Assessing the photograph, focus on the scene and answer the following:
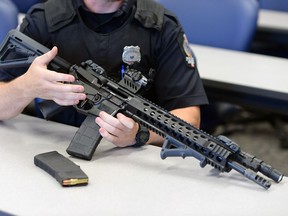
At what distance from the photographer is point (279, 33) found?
121 inches

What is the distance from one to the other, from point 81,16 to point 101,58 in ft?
0.48

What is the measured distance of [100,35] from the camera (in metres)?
1.56

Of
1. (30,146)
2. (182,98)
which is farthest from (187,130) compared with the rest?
(30,146)

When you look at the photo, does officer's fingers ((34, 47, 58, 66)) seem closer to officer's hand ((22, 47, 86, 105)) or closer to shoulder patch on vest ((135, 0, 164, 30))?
officer's hand ((22, 47, 86, 105))

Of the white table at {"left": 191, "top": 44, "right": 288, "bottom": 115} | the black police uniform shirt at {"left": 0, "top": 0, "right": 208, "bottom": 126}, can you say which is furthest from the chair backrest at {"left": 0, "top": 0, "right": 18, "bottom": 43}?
the white table at {"left": 191, "top": 44, "right": 288, "bottom": 115}

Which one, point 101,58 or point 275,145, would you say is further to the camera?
point 275,145

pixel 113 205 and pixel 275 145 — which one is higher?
pixel 113 205

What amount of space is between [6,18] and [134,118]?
768 millimetres

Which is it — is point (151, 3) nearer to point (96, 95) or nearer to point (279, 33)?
point (96, 95)

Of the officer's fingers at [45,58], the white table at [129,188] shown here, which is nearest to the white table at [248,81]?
the white table at [129,188]

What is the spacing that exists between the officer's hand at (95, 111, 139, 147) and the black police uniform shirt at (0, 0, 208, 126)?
0.29m

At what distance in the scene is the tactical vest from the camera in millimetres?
1563

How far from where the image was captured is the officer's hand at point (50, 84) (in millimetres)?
1285

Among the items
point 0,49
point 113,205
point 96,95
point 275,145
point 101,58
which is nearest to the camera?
point 113,205
